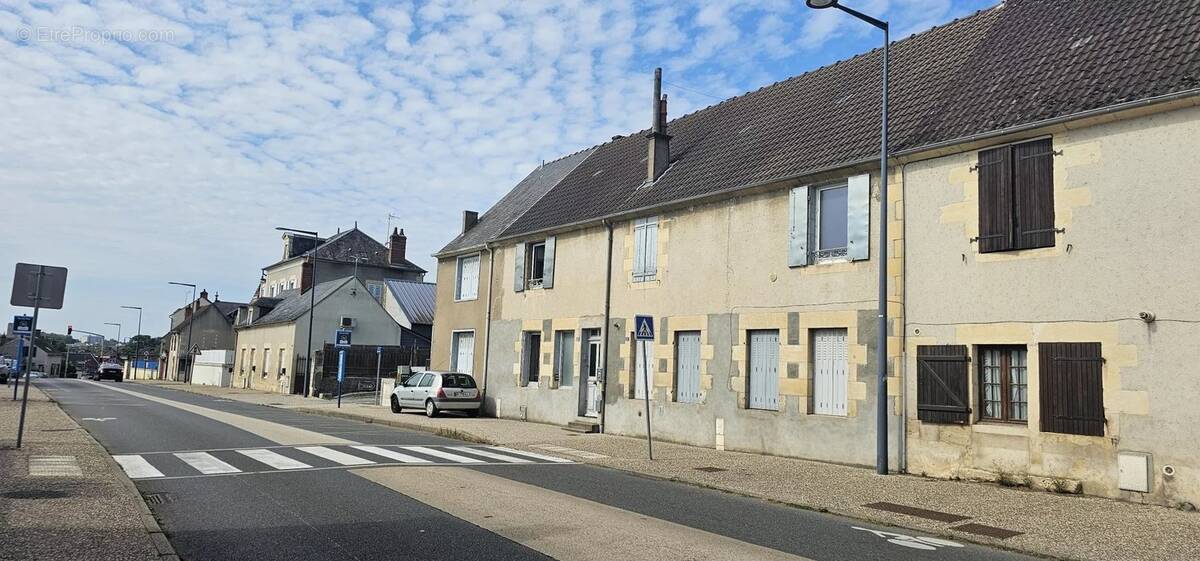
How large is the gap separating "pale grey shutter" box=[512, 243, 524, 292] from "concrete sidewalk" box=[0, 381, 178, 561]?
12.2 metres

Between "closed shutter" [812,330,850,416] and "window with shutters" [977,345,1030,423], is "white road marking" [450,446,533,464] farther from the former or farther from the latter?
"window with shutters" [977,345,1030,423]

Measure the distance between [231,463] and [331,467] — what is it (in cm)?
161

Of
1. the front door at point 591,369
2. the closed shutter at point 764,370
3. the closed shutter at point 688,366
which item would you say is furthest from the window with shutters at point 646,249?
the closed shutter at point 764,370

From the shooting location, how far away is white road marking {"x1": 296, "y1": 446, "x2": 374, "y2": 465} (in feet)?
41.2

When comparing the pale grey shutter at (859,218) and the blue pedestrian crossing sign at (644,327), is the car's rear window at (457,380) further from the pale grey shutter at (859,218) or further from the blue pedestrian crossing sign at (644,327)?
the pale grey shutter at (859,218)

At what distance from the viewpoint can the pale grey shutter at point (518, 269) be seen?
2367 cm

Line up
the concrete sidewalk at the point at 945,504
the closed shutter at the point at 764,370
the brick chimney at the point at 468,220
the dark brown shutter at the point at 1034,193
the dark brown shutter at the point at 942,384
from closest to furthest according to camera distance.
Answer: the concrete sidewalk at the point at 945,504 → the dark brown shutter at the point at 1034,193 → the dark brown shutter at the point at 942,384 → the closed shutter at the point at 764,370 → the brick chimney at the point at 468,220

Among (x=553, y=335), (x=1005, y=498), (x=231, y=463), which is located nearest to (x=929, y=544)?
(x=1005, y=498)

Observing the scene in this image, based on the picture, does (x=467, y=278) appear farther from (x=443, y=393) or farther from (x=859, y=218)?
(x=859, y=218)

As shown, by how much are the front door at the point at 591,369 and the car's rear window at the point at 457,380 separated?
182 inches

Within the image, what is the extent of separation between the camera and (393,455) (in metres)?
13.7

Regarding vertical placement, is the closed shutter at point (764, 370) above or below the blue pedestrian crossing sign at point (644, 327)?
below

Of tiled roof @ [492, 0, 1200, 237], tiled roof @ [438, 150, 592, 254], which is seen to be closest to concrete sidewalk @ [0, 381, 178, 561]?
tiled roof @ [492, 0, 1200, 237]

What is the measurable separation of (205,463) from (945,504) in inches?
408
